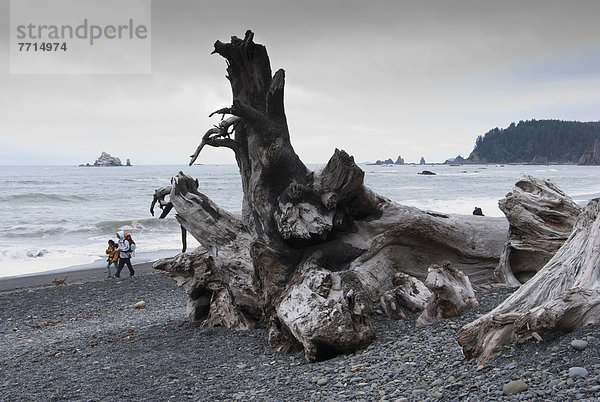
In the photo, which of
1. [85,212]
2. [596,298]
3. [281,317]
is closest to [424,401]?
[596,298]

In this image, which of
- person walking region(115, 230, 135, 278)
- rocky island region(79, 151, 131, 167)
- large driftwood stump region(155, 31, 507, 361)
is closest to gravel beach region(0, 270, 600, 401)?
large driftwood stump region(155, 31, 507, 361)

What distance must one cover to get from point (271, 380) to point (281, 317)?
95 cm

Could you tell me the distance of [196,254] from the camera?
8305mm

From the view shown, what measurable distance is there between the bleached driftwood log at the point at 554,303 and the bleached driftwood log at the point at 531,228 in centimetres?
290

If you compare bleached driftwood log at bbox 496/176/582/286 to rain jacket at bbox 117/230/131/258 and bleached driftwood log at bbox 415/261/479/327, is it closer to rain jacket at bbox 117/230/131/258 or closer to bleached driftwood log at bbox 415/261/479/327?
bleached driftwood log at bbox 415/261/479/327

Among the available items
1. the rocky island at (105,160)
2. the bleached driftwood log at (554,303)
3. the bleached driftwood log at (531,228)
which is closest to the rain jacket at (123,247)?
the bleached driftwood log at (531,228)

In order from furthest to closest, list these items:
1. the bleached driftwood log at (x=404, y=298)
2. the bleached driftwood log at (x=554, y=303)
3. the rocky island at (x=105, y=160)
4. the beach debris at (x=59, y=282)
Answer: the rocky island at (x=105, y=160), the beach debris at (x=59, y=282), the bleached driftwood log at (x=404, y=298), the bleached driftwood log at (x=554, y=303)

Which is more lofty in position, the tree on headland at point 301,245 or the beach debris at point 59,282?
the tree on headland at point 301,245

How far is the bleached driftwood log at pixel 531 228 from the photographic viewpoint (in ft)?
25.0

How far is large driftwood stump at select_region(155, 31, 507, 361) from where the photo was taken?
6812 mm

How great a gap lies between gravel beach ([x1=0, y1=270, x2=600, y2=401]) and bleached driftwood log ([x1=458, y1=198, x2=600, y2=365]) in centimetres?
11

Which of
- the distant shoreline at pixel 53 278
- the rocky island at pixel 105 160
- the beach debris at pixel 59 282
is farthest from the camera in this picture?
the rocky island at pixel 105 160

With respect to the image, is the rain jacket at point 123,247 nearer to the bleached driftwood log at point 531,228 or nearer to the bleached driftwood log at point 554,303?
the bleached driftwood log at point 531,228

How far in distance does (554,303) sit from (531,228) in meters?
4.00
